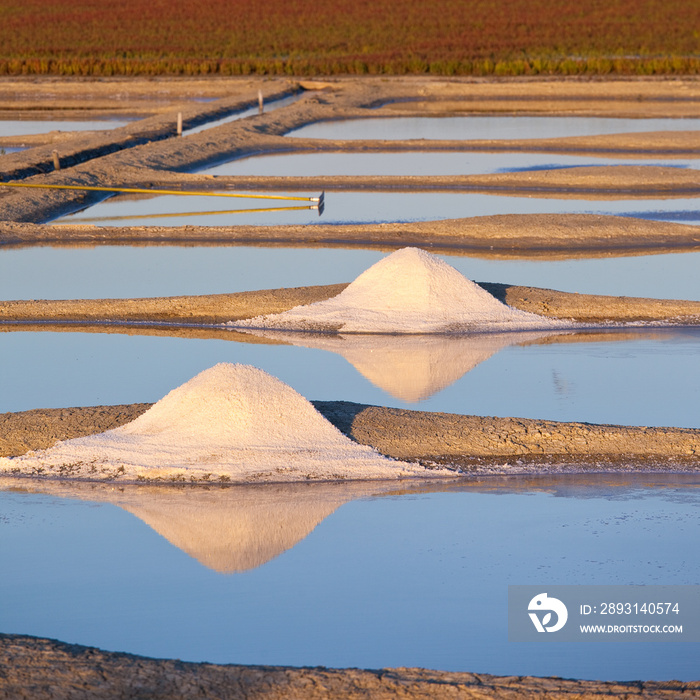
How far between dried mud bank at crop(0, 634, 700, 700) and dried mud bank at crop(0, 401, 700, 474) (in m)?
2.16

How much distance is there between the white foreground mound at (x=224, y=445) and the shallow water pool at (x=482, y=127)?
14.9 m

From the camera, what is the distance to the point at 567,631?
4066mm

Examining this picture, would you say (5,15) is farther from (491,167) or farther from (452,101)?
(491,167)

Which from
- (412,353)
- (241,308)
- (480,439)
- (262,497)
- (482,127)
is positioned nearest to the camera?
(262,497)

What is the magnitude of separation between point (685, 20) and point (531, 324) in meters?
35.8

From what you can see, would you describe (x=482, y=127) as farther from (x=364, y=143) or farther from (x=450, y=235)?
(x=450, y=235)

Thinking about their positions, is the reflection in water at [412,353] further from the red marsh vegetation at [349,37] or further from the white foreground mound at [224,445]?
the red marsh vegetation at [349,37]

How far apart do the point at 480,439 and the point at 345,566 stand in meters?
1.48

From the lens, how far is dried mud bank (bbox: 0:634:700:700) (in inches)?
134

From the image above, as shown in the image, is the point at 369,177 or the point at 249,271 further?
the point at 369,177

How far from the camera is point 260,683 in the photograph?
11.4 feet

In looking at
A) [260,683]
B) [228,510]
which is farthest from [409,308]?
[260,683]

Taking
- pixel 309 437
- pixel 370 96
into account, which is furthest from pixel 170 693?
pixel 370 96

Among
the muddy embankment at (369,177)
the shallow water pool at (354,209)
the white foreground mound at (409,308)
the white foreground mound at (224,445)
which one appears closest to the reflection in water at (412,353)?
the white foreground mound at (409,308)
